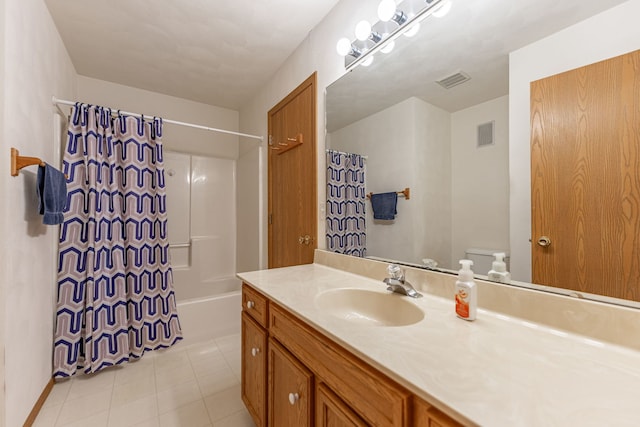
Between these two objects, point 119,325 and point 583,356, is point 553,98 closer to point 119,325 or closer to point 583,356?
point 583,356

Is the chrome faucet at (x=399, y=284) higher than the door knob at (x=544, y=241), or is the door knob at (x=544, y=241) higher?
the door knob at (x=544, y=241)

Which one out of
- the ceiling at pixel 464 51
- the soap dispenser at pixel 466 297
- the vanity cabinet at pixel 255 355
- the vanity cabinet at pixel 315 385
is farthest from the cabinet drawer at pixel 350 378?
the ceiling at pixel 464 51

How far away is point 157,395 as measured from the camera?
1.59 m

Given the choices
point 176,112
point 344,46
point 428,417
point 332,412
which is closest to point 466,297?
point 428,417

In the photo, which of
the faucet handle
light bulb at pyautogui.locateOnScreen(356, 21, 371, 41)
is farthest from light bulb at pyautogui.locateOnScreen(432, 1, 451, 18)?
the faucet handle

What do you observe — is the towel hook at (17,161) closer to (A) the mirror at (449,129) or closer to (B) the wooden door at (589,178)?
(A) the mirror at (449,129)

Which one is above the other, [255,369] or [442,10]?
[442,10]

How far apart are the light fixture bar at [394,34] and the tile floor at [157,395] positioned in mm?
2081

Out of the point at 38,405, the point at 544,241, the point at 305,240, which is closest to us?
the point at 544,241

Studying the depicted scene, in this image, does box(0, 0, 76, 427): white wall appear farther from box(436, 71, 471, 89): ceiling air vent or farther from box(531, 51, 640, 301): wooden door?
box(531, 51, 640, 301): wooden door

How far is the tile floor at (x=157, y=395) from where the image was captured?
1393mm

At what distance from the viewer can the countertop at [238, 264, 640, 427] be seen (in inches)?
16.7

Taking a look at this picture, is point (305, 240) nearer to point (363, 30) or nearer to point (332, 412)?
point (332, 412)

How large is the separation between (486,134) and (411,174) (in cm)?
34
